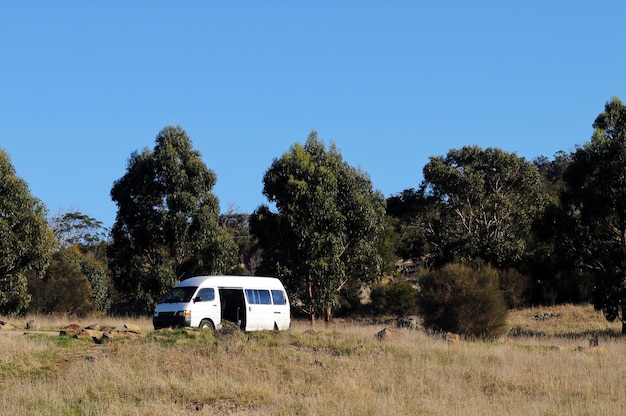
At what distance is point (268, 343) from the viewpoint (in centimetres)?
2052

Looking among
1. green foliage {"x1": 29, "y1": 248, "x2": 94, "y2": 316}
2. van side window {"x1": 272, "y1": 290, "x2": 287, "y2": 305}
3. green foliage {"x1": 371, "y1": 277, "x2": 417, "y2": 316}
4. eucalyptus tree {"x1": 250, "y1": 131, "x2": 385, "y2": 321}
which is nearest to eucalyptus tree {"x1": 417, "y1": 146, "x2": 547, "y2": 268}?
green foliage {"x1": 371, "y1": 277, "x2": 417, "y2": 316}

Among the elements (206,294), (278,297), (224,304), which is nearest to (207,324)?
(206,294)

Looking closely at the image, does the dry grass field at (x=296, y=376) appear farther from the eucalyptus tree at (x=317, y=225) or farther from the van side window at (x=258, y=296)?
the eucalyptus tree at (x=317, y=225)

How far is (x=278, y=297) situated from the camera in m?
27.1

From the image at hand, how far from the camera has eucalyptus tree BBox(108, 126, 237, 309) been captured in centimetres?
3734

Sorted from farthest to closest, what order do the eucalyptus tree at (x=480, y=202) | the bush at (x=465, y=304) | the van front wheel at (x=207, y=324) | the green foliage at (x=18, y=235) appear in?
the eucalyptus tree at (x=480, y=202)
the green foliage at (x=18, y=235)
the bush at (x=465, y=304)
the van front wheel at (x=207, y=324)

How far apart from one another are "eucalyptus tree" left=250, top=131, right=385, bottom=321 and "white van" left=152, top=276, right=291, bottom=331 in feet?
29.0

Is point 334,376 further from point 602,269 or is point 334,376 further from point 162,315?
point 602,269

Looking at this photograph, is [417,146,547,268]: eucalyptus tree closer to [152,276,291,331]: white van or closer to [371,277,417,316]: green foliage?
[371,277,417,316]: green foliage

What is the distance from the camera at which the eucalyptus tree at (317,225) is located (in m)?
36.0

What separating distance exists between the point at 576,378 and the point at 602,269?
57.3 feet

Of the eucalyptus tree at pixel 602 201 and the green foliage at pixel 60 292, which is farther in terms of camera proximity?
the green foliage at pixel 60 292

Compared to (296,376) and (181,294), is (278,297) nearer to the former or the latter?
(181,294)

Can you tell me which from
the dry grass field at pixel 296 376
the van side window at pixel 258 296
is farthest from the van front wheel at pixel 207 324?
the dry grass field at pixel 296 376
